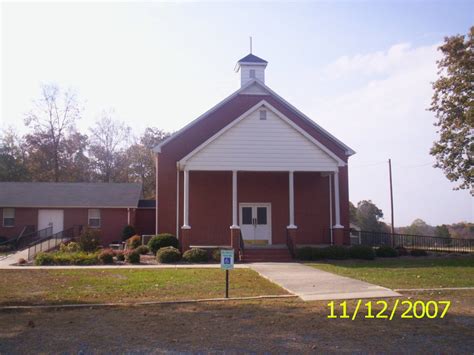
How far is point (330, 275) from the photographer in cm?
1578

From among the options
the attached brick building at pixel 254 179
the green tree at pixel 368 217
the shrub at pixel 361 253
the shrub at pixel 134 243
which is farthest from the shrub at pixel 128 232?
the green tree at pixel 368 217

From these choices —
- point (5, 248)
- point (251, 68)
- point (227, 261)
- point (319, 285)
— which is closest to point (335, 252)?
point (319, 285)

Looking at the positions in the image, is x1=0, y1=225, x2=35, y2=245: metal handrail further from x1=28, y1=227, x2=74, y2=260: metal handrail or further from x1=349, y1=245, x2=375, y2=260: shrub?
x1=349, y1=245, x2=375, y2=260: shrub

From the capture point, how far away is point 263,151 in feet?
79.7

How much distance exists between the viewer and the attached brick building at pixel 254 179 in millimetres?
24266

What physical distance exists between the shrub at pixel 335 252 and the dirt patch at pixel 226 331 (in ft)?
40.6

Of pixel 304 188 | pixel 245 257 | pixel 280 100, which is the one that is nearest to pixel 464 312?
pixel 245 257

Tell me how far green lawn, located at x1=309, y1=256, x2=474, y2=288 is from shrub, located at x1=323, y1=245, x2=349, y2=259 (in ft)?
1.99

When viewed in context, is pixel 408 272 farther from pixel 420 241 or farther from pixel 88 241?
pixel 420 241

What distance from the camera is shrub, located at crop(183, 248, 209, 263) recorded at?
21.7 meters

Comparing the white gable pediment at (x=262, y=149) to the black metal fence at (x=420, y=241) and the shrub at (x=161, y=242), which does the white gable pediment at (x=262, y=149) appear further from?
the black metal fence at (x=420, y=241)

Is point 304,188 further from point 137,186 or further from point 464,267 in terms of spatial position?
point 137,186

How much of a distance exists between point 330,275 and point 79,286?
777cm
